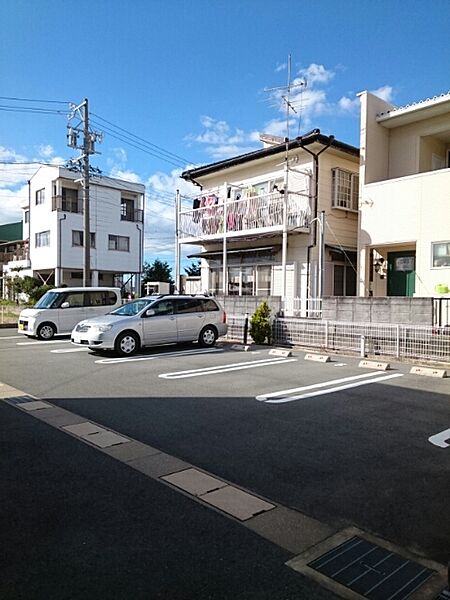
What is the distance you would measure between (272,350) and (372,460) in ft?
25.7

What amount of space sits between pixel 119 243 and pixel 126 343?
79.7ft

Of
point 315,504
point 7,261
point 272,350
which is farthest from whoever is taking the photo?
point 7,261

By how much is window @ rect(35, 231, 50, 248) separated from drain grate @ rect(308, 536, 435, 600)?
32458 mm

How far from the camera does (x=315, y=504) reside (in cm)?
369

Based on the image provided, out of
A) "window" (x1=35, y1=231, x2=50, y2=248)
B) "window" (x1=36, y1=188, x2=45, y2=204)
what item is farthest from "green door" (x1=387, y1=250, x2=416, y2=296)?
"window" (x1=36, y1=188, x2=45, y2=204)

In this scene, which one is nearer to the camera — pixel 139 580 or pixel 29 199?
pixel 139 580

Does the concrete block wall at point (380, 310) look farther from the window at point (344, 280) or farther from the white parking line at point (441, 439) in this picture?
the white parking line at point (441, 439)

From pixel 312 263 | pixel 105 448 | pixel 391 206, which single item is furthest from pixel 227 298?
pixel 105 448

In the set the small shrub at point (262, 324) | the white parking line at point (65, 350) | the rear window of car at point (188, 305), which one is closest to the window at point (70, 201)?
the white parking line at point (65, 350)

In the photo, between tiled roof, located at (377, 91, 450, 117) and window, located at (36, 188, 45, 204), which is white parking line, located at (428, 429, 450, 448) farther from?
window, located at (36, 188, 45, 204)

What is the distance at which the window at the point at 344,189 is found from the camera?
15828mm

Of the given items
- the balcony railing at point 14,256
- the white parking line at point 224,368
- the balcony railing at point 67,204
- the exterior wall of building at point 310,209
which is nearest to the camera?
the white parking line at point 224,368

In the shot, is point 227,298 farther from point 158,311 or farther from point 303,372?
point 303,372

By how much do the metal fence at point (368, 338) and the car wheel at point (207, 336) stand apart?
1.77 metres
